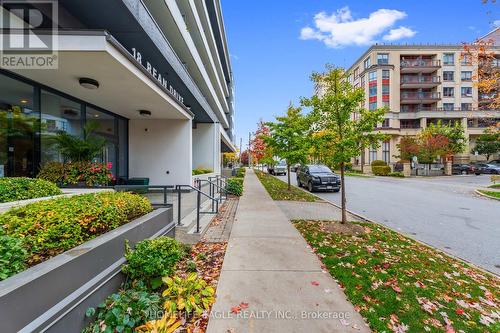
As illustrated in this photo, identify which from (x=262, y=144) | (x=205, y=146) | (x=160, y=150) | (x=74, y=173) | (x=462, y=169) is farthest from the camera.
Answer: (x=462, y=169)

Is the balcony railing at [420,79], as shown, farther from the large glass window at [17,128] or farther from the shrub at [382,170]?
the large glass window at [17,128]

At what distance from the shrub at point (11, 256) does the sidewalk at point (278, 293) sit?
6.30 ft

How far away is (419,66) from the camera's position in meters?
46.0

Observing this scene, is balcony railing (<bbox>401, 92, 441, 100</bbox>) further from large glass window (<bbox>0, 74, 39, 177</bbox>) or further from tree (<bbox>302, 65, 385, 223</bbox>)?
large glass window (<bbox>0, 74, 39, 177</bbox>)

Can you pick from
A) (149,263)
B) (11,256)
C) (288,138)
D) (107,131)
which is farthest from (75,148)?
(288,138)

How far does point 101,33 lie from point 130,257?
4.34 metres

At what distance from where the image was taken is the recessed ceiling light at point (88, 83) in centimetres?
647

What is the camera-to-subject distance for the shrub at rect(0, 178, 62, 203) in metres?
4.14

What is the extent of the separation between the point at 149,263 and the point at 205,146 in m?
16.7

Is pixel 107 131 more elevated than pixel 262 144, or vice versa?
pixel 262 144

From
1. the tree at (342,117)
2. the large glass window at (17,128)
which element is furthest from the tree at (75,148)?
the tree at (342,117)

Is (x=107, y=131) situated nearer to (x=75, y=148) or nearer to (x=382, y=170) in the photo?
(x=75, y=148)

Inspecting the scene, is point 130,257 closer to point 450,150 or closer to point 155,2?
point 155,2

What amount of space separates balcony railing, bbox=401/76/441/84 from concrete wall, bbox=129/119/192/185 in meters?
49.8
